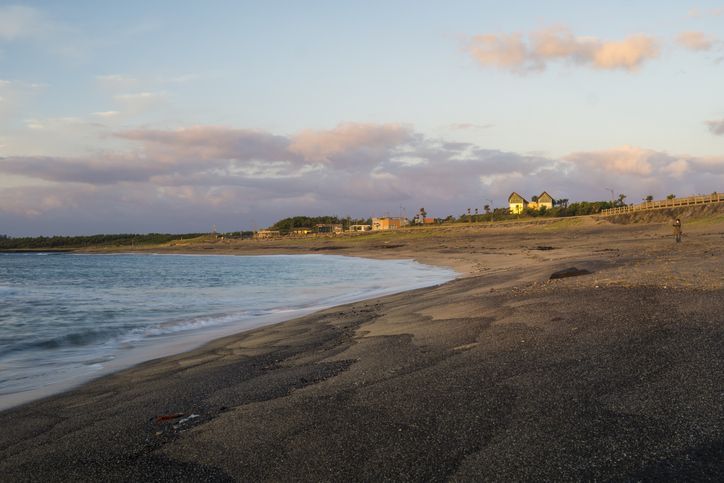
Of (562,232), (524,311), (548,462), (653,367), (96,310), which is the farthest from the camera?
(562,232)

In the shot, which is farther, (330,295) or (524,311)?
(330,295)

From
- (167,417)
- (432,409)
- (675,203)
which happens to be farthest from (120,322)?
(675,203)

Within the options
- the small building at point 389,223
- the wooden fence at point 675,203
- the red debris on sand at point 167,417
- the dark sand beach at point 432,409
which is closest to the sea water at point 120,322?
the dark sand beach at point 432,409

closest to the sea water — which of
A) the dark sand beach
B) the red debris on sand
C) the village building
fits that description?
the dark sand beach

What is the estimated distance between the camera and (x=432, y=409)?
4750 millimetres

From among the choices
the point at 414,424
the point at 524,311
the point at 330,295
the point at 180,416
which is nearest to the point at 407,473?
the point at 414,424

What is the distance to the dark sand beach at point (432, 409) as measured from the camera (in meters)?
3.72

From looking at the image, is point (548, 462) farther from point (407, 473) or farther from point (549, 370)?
point (549, 370)

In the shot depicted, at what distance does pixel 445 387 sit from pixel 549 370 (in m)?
1.24

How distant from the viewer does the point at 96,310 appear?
20094 millimetres

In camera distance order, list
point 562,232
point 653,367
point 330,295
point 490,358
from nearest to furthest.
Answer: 1. point 653,367
2. point 490,358
3. point 330,295
4. point 562,232

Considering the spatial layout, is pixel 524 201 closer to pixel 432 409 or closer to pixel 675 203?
pixel 675 203

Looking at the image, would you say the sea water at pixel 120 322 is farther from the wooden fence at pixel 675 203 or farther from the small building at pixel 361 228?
the small building at pixel 361 228

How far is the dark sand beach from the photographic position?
3.72 metres
